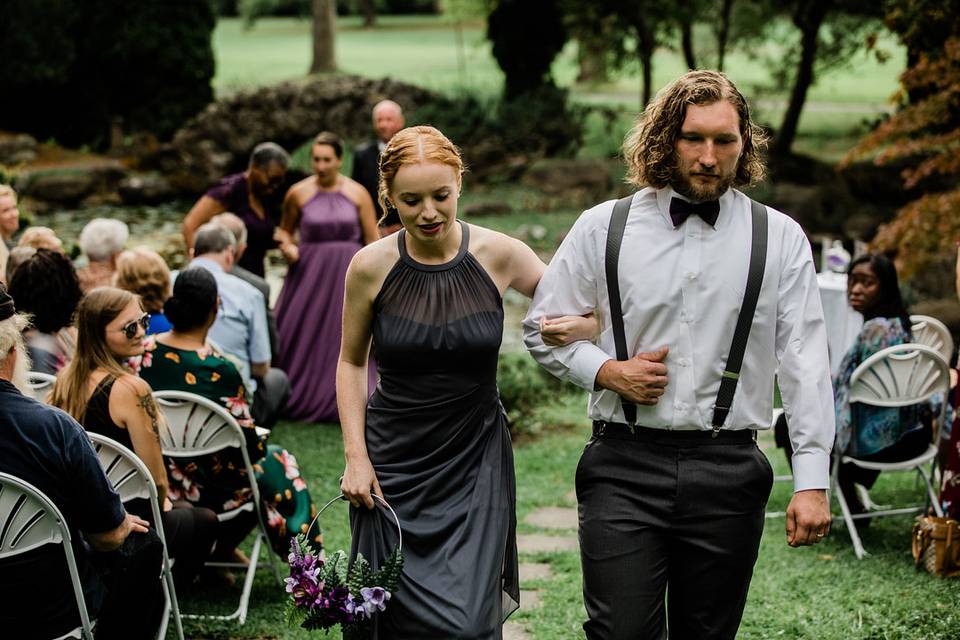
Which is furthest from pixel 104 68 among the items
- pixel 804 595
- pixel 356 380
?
pixel 356 380

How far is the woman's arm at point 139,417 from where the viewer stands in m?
4.25

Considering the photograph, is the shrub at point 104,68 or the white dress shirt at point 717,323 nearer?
the white dress shirt at point 717,323

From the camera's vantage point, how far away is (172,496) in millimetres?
4891

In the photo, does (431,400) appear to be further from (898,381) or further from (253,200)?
(253,200)

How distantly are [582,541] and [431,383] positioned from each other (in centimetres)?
63

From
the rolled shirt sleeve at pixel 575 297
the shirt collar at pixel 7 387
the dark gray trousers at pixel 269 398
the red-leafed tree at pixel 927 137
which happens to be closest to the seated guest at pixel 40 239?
the dark gray trousers at pixel 269 398

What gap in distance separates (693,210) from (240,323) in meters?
3.96

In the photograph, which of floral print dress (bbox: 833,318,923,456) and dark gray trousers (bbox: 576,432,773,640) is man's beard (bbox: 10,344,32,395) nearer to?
dark gray trousers (bbox: 576,432,773,640)

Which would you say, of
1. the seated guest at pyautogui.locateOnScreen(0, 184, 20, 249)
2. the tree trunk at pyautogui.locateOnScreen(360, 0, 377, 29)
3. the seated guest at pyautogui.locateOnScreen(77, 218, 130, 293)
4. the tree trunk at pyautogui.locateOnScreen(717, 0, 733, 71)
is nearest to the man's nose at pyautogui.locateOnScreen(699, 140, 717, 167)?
the seated guest at pyautogui.locateOnScreen(77, 218, 130, 293)

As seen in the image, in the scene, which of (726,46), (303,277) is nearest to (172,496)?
(303,277)

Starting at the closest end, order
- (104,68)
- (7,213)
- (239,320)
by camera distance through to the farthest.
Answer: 1. (239,320)
2. (7,213)
3. (104,68)

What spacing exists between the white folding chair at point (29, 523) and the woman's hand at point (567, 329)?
4.75 feet

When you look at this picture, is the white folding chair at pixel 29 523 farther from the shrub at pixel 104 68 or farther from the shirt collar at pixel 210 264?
the shrub at pixel 104 68

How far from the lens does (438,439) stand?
3.43 metres
